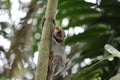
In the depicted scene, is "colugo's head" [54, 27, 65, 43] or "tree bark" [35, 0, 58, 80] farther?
"colugo's head" [54, 27, 65, 43]

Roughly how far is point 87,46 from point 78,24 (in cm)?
11

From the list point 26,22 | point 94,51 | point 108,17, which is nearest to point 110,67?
point 94,51

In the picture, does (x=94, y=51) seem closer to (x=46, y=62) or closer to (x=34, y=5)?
(x=34, y=5)

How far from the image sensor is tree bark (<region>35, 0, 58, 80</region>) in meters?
0.53

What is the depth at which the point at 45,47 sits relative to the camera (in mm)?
566

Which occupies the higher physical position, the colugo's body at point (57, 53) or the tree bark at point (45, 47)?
the tree bark at point (45, 47)

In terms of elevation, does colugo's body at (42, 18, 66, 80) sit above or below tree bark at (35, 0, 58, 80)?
below

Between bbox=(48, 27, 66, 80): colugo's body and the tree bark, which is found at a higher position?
the tree bark

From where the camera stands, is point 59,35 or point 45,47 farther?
point 59,35

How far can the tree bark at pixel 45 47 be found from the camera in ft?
1.75

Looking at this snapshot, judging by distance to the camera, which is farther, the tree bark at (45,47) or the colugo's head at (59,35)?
the colugo's head at (59,35)

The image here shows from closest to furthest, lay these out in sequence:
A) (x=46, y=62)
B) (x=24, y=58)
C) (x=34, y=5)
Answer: (x=46, y=62) < (x=24, y=58) < (x=34, y=5)

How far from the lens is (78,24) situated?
1.20 metres

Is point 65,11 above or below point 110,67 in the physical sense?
above
